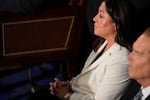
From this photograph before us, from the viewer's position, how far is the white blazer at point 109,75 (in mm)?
2113

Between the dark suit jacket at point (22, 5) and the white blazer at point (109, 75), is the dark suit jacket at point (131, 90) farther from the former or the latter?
the dark suit jacket at point (22, 5)

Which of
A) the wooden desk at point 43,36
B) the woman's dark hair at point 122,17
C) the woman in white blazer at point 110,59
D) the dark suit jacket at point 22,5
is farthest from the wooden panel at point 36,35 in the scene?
the woman's dark hair at point 122,17

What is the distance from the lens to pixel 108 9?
6.83ft

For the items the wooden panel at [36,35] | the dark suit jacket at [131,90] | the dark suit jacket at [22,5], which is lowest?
the dark suit jacket at [131,90]

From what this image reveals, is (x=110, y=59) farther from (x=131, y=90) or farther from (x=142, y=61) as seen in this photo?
(x=142, y=61)

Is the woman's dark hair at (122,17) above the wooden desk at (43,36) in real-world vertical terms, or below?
above

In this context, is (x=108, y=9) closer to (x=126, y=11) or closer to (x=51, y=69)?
(x=126, y=11)

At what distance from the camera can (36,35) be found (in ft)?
9.19

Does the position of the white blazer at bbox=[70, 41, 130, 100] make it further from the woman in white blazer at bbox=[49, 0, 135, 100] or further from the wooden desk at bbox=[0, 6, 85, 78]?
the wooden desk at bbox=[0, 6, 85, 78]

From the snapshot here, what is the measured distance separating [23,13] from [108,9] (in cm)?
74

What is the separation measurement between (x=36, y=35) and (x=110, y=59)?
2.60 ft

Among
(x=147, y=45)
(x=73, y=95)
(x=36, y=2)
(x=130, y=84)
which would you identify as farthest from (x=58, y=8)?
(x=147, y=45)

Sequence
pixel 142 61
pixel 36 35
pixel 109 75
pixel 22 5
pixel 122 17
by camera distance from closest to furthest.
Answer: pixel 142 61 → pixel 122 17 → pixel 109 75 → pixel 22 5 → pixel 36 35

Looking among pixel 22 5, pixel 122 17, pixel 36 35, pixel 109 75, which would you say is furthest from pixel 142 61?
pixel 36 35
